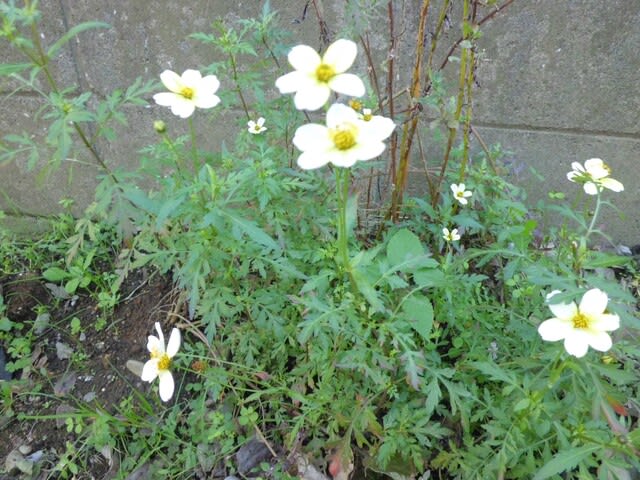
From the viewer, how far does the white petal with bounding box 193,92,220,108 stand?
1.39 meters

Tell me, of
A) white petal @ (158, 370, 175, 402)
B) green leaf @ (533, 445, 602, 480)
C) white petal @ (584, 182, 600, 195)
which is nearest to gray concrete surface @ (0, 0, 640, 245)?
white petal @ (584, 182, 600, 195)

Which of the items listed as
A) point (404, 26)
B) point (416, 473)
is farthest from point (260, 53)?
point (416, 473)

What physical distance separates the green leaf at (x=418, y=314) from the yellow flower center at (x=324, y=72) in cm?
73

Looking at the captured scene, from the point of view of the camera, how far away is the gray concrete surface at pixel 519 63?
2.16 m

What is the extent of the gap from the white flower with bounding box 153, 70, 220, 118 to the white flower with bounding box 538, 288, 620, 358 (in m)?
1.01

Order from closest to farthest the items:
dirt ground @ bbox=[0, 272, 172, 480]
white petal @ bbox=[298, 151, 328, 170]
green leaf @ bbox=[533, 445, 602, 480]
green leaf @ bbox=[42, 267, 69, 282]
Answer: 1. white petal @ bbox=[298, 151, 328, 170]
2. green leaf @ bbox=[533, 445, 602, 480]
3. dirt ground @ bbox=[0, 272, 172, 480]
4. green leaf @ bbox=[42, 267, 69, 282]

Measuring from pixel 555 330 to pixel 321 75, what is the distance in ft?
2.57

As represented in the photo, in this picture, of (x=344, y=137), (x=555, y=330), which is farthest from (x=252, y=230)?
(x=555, y=330)

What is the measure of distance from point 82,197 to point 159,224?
1.75m

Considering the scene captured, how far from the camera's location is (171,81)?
141 cm

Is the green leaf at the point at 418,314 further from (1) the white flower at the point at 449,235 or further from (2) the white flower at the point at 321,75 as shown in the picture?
(2) the white flower at the point at 321,75

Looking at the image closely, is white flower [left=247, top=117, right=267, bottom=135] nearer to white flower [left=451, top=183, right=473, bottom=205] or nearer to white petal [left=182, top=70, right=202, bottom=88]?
white petal [left=182, top=70, right=202, bottom=88]

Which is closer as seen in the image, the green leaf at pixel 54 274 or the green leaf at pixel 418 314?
the green leaf at pixel 418 314

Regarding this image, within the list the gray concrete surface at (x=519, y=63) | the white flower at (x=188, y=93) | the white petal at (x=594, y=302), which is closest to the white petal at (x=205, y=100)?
the white flower at (x=188, y=93)
